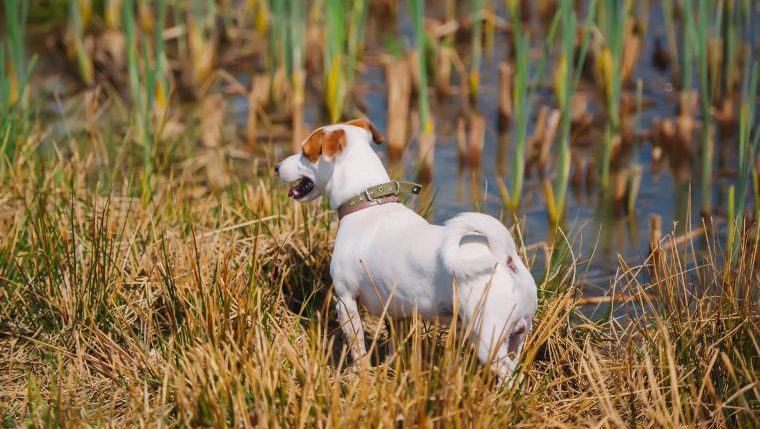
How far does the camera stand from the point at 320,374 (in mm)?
3049

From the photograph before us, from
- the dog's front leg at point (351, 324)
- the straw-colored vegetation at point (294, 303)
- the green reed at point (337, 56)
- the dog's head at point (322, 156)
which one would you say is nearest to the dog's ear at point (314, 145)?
the dog's head at point (322, 156)

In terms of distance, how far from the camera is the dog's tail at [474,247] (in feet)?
9.66

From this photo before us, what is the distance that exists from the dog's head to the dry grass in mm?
226

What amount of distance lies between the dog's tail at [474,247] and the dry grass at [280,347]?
0.20m

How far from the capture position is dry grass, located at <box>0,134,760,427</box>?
2.93 metres

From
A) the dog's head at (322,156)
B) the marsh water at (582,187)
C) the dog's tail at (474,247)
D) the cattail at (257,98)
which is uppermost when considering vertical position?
the dog's head at (322,156)

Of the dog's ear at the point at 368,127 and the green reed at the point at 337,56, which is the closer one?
the dog's ear at the point at 368,127

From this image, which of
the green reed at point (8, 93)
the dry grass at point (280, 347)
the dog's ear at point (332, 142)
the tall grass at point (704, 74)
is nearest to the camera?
the dry grass at point (280, 347)

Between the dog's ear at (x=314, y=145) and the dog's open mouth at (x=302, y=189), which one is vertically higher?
the dog's ear at (x=314, y=145)

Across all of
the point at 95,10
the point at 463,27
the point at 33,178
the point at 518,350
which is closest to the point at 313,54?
the point at 463,27

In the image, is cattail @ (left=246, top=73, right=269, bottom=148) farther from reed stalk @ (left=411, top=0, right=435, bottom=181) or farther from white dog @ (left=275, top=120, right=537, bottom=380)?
white dog @ (left=275, top=120, right=537, bottom=380)

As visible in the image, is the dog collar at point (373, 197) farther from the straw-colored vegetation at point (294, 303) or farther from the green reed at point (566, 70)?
the green reed at point (566, 70)

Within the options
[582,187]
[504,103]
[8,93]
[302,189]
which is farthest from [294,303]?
[504,103]

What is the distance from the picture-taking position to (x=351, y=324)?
3.41 metres
